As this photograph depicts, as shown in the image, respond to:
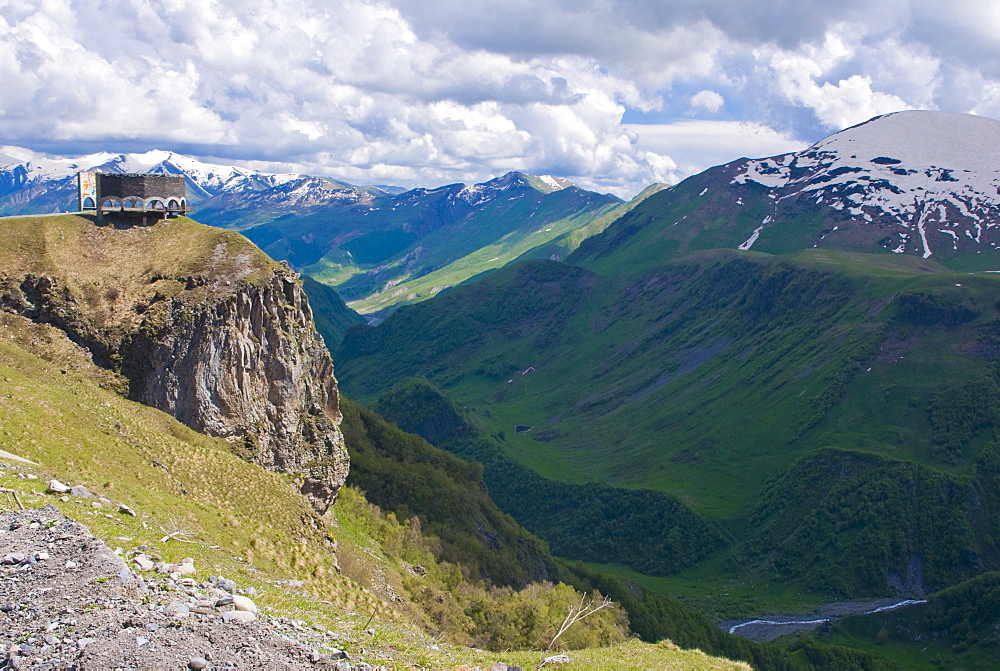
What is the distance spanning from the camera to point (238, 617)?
23.5 meters

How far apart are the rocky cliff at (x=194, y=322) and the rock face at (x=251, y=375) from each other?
0.09m

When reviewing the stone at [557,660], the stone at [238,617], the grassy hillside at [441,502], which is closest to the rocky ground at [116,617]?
the stone at [238,617]

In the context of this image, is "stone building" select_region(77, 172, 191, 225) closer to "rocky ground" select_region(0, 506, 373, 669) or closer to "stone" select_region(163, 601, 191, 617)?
"rocky ground" select_region(0, 506, 373, 669)

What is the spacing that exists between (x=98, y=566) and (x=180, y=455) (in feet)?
74.9

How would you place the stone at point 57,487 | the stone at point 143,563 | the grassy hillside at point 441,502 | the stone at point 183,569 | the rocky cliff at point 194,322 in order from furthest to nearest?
the grassy hillside at point 441,502
the rocky cliff at point 194,322
the stone at point 57,487
the stone at point 183,569
the stone at point 143,563

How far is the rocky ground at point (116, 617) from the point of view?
20.3 meters

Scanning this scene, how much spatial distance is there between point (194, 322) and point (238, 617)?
3924cm

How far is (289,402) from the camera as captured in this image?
63.9 meters

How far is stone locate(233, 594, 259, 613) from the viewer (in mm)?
24344

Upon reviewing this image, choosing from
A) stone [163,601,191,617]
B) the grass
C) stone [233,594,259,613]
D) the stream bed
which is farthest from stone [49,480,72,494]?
the stream bed

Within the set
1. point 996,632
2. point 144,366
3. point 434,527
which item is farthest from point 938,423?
point 144,366

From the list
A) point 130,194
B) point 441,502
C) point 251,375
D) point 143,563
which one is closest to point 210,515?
point 143,563

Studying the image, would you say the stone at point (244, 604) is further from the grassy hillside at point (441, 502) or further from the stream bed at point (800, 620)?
the stream bed at point (800, 620)

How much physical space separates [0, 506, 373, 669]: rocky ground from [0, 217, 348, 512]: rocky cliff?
31.9 meters
